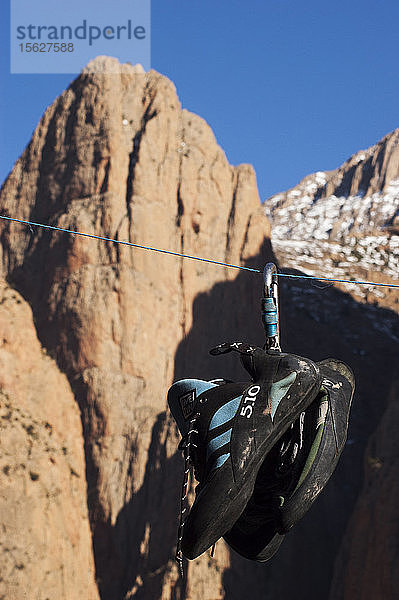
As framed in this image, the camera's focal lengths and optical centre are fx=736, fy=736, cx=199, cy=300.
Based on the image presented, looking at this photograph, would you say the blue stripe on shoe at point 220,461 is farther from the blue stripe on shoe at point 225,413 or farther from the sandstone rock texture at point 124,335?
the sandstone rock texture at point 124,335

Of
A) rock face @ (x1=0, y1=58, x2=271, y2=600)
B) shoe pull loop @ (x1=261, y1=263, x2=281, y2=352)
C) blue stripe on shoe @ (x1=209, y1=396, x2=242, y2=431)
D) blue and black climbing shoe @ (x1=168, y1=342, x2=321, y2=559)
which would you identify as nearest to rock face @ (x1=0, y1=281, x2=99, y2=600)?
rock face @ (x1=0, y1=58, x2=271, y2=600)

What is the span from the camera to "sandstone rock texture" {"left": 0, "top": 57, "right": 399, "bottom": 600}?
3606 cm

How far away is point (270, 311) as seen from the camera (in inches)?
333

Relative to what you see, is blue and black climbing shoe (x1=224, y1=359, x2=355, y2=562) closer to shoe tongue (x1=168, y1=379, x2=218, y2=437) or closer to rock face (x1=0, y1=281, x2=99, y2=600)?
shoe tongue (x1=168, y1=379, x2=218, y2=437)

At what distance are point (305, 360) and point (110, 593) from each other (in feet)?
107

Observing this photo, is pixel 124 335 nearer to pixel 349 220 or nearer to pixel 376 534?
pixel 376 534

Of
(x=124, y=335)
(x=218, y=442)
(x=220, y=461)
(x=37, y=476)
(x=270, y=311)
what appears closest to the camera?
(x=220, y=461)

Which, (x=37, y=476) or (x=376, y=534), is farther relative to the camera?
(x=37, y=476)

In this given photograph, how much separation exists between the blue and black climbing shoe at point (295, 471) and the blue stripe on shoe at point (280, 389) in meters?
0.61

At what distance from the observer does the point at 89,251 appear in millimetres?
41406

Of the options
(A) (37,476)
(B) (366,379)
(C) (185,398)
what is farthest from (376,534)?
(C) (185,398)

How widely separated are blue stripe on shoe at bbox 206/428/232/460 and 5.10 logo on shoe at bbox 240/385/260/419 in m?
0.22

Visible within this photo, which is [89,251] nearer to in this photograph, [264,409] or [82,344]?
[82,344]

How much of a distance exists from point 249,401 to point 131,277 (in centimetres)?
3456
